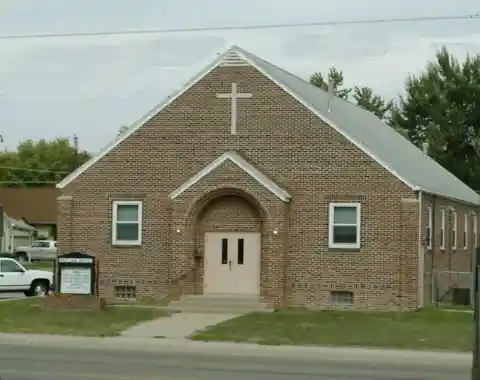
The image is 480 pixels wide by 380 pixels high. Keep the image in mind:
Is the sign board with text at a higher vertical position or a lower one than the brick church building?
lower

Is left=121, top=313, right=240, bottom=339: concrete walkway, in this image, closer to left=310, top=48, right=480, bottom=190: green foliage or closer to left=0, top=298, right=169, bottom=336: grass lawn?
left=0, top=298, right=169, bottom=336: grass lawn

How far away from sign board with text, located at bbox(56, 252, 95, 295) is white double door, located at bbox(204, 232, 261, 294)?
13.8 ft

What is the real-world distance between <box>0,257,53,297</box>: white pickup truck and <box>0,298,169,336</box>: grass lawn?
22.4ft

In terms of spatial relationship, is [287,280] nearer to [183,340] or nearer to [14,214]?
[183,340]

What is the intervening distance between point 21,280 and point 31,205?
47.4 metres

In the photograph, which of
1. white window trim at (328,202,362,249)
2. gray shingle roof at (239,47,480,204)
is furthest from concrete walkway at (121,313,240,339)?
gray shingle roof at (239,47,480,204)

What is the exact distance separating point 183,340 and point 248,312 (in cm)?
700

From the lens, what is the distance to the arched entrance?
32438 mm

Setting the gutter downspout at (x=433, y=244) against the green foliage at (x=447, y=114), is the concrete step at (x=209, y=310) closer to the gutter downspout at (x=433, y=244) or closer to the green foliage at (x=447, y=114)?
the gutter downspout at (x=433, y=244)

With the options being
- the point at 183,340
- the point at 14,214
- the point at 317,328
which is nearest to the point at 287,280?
the point at 317,328

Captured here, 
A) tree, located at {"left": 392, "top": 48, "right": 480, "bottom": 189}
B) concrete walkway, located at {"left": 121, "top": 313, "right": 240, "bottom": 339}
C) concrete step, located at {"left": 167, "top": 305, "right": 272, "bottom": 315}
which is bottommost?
concrete walkway, located at {"left": 121, "top": 313, "right": 240, "bottom": 339}

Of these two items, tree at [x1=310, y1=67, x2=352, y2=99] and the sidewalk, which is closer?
the sidewalk

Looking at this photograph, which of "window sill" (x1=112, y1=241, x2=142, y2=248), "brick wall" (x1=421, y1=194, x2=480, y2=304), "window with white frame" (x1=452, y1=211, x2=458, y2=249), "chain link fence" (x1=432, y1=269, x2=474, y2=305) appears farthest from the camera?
"window with white frame" (x1=452, y1=211, x2=458, y2=249)

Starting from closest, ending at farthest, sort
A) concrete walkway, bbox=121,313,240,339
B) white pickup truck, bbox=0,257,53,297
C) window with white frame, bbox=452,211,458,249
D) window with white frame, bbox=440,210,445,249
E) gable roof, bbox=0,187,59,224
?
concrete walkway, bbox=121,313,240,339 → window with white frame, bbox=440,210,445,249 → white pickup truck, bbox=0,257,53,297 → window with white frame, bbox=452,211,458,249 → gable roof, bbox=0,187,59,224
